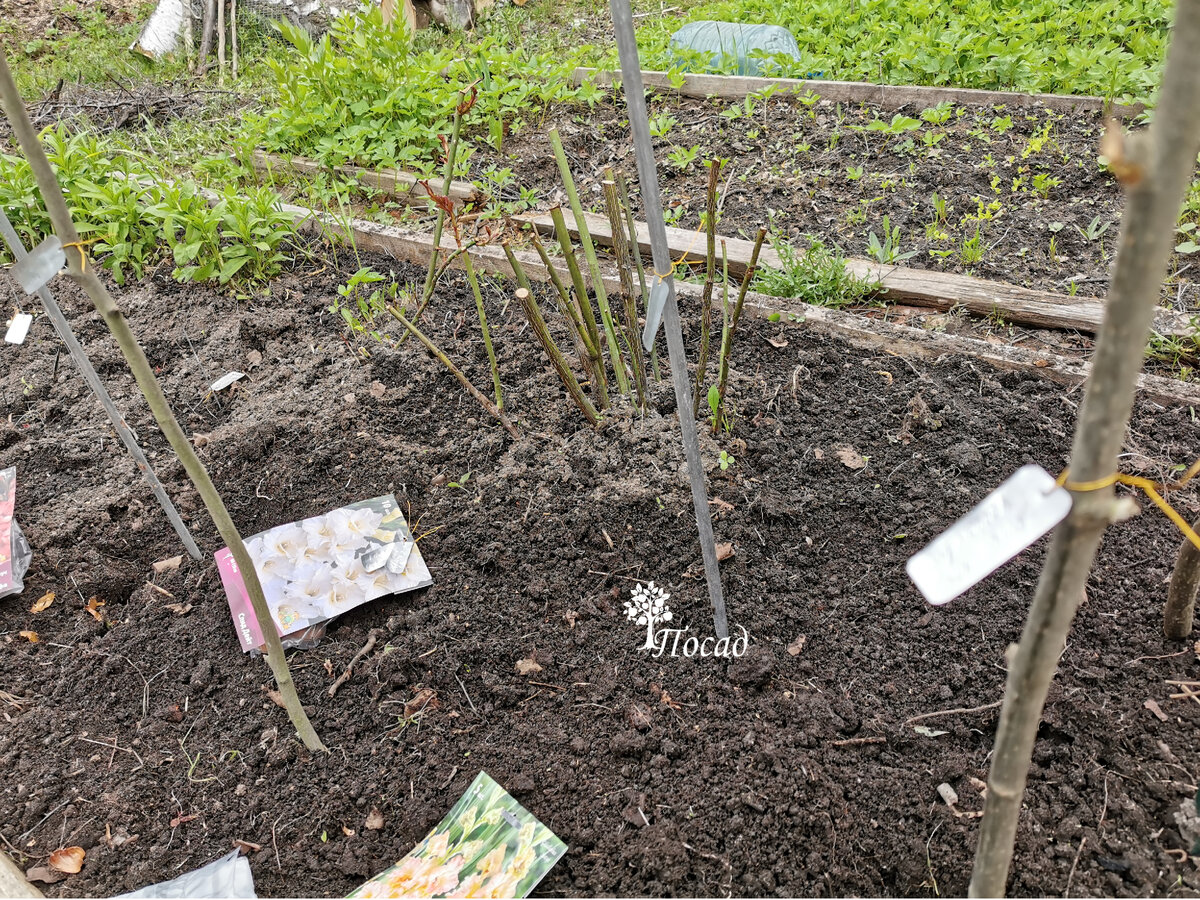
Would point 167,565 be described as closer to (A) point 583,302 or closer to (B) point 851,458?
(A) point 583,302

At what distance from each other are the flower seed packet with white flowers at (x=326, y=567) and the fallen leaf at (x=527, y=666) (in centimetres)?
30

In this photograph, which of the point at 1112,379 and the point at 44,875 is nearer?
the point at 1112,379

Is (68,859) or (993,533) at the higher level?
(993,533)

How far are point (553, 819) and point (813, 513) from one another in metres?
0.86

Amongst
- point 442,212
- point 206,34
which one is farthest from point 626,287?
point 206,34

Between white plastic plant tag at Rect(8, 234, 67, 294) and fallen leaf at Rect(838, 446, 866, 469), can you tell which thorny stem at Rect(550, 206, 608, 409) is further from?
white plastic plant tag at Rect(8, 234, 67, 294)

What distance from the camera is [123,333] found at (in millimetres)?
994

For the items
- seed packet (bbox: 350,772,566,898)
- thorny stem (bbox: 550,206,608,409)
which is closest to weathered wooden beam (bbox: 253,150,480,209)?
thorny stem (bbox: 550,206,608,409)

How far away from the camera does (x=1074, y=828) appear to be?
3.89 ft

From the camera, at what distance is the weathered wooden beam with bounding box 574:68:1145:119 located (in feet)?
9.55

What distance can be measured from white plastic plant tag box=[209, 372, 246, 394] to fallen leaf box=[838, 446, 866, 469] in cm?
181

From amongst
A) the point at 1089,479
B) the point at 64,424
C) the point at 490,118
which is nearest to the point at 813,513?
the point at 1089,479

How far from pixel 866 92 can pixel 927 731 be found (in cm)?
279

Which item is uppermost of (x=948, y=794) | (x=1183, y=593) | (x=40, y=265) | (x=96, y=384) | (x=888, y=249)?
(x=40, y=265)
